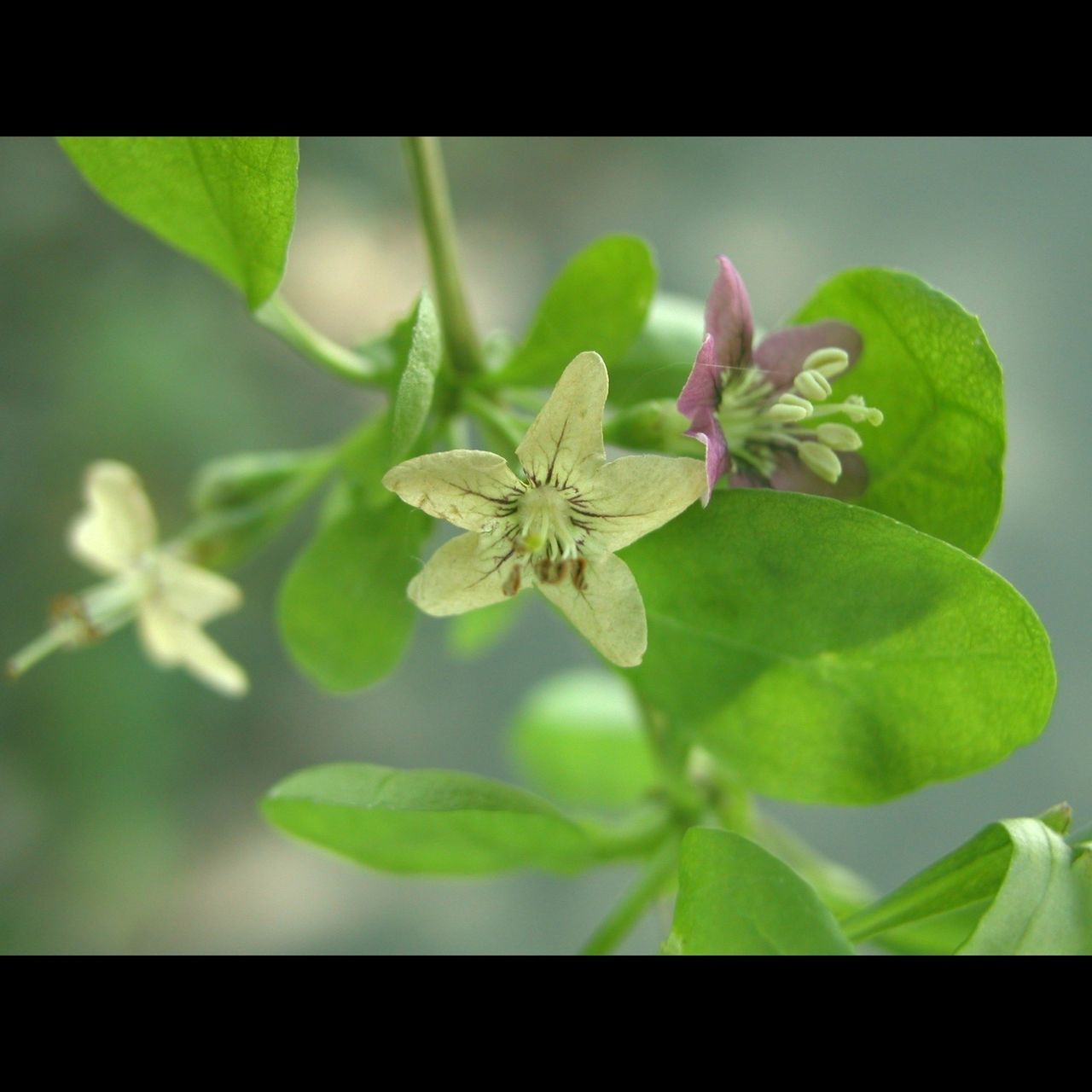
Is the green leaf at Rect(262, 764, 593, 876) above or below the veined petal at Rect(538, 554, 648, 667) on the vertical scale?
below

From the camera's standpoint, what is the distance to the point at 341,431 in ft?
6.89

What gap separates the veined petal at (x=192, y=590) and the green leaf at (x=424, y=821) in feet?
0.64

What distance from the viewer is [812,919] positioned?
1.31 ft

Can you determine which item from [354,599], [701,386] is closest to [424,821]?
[354,599]

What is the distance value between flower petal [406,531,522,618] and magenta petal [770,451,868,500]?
138mm

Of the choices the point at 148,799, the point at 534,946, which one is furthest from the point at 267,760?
the point at 534,946

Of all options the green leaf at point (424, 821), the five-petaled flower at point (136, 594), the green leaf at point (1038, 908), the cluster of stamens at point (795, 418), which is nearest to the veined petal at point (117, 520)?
the five-petaled flower at point (136, 594)

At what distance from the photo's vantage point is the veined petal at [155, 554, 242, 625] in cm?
69

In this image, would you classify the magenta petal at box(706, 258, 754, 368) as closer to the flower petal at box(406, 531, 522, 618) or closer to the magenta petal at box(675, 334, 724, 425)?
the magenta petal at box(675, 334, 724, 425)

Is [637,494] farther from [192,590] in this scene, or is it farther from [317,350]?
[192,590]

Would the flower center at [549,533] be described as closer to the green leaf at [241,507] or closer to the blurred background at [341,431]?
the green leaf at [241,507]

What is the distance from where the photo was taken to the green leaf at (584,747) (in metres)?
1.02

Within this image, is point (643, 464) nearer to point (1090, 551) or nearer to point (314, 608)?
point (314, 608)

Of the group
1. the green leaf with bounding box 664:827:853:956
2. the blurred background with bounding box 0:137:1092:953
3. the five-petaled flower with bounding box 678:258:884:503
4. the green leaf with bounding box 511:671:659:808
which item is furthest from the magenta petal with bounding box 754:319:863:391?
the blurred background with bounding box 0:137:1092:953
